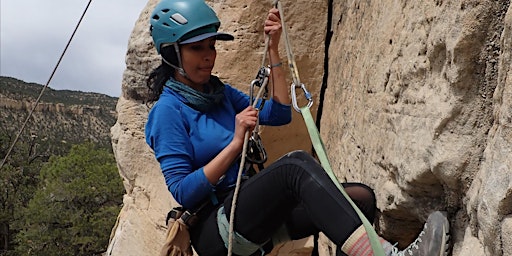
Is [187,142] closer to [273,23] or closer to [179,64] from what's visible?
[179,64]

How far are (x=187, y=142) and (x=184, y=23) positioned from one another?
47 cm

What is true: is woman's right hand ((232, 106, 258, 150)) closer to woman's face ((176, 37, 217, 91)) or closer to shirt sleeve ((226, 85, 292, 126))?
woman's face ((176, 37, 217, 91))

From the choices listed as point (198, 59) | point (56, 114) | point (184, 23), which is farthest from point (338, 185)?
point (56, 114)

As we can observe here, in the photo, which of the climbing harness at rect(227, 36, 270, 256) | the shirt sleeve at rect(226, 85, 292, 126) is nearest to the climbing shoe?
the climbing harness at rect(227, 36, 270, 256)

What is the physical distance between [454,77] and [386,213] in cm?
77

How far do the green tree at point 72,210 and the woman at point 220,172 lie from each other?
12.4 m

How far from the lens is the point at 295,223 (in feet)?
6.70

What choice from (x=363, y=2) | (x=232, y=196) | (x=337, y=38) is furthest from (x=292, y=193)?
(x=337, y=38)

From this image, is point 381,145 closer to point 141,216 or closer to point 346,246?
point 346,246

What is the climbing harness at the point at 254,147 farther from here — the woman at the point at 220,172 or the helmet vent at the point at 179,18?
the helmet vent at the point at 179,18

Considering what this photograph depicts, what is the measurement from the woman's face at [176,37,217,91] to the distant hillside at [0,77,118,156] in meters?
27.6

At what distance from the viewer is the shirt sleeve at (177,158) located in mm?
1906

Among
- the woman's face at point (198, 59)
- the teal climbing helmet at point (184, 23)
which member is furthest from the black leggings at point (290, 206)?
the teal climbing helmet at point (184, 23)

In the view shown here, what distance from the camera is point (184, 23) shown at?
6.93 feet
